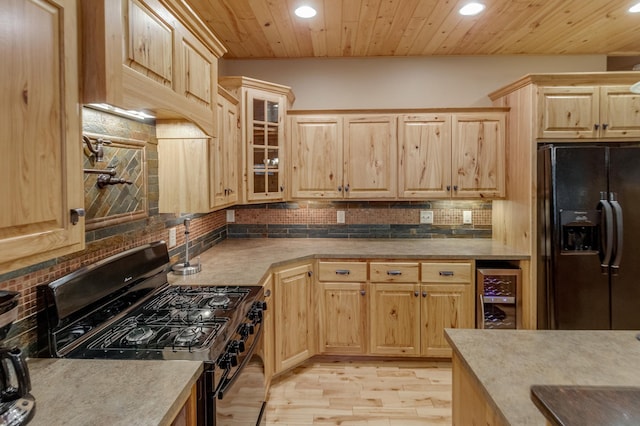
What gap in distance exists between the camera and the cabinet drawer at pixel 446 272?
304 centimetres

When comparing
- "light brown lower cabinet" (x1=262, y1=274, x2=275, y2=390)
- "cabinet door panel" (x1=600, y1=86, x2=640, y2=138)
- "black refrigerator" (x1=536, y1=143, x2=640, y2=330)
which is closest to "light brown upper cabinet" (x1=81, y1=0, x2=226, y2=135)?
"light brown lower cabinet" (x1=262, y1=274, x2=275, y2=390)

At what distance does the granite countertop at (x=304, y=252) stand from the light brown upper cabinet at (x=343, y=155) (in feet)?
1.47

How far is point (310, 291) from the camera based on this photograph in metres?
3.10

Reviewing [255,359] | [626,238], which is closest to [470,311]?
[626,238]

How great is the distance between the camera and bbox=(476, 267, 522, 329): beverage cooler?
Result: 3008 millimetres

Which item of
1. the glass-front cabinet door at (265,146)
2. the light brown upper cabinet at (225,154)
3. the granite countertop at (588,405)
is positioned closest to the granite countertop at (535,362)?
the granite countertop at (588,405)

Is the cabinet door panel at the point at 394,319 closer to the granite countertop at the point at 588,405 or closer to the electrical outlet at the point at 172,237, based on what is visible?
the electrical outlet at the point at 172,237

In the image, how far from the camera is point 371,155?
135 inches

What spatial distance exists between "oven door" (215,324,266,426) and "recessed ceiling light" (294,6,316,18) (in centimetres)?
203

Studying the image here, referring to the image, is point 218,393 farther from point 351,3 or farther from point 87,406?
point 351,3

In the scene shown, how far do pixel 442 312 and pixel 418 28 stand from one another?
220 centimetres

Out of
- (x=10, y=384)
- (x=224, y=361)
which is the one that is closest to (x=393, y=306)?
(x=224, y=361)

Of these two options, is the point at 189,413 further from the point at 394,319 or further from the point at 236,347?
the point at 394,319

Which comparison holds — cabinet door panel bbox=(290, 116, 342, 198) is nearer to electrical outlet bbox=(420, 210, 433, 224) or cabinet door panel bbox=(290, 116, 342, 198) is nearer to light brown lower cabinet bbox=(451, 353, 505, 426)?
electrical outlet bbox=(420, 210, 433, 224)
